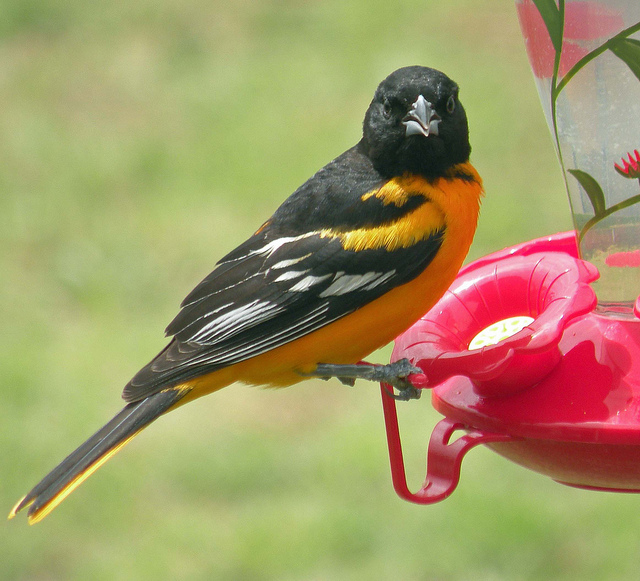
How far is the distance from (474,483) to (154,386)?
2558 mm

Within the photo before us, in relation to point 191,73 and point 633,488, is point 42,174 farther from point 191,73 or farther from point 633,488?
point 633,488

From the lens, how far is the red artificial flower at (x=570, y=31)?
2.63 m

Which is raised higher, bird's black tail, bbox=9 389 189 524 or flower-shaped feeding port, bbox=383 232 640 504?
bird's black tail, bbox=9 389 189 524

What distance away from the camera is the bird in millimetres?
2930

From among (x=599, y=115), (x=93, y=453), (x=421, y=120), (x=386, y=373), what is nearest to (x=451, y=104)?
(x=421, y=120)

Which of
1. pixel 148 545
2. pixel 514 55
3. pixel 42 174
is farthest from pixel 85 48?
pixel 148 545

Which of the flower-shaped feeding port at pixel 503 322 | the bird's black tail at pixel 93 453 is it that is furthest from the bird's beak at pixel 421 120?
the bird's black tail at pixel 93 453

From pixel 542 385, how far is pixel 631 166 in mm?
614

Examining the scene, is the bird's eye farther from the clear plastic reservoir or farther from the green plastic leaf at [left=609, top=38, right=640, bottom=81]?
the green plastic leaf at [left=609, top=38, right=640, bottom=81]

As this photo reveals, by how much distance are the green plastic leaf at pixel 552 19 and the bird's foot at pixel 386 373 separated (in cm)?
88

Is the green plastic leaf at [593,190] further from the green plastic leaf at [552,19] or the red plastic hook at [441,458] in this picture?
the red plastic hook at [441,458]

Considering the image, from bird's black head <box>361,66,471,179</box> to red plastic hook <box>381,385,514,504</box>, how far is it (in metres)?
0.70

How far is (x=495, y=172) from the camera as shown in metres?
7.68

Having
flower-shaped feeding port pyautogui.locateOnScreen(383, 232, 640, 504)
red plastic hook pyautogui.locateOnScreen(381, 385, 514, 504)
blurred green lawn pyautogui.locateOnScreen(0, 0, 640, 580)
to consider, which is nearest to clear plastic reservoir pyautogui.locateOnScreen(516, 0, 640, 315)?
flower-shaped feeding port pyautogui.locateOnScreen(383, 232, 640, 504)
